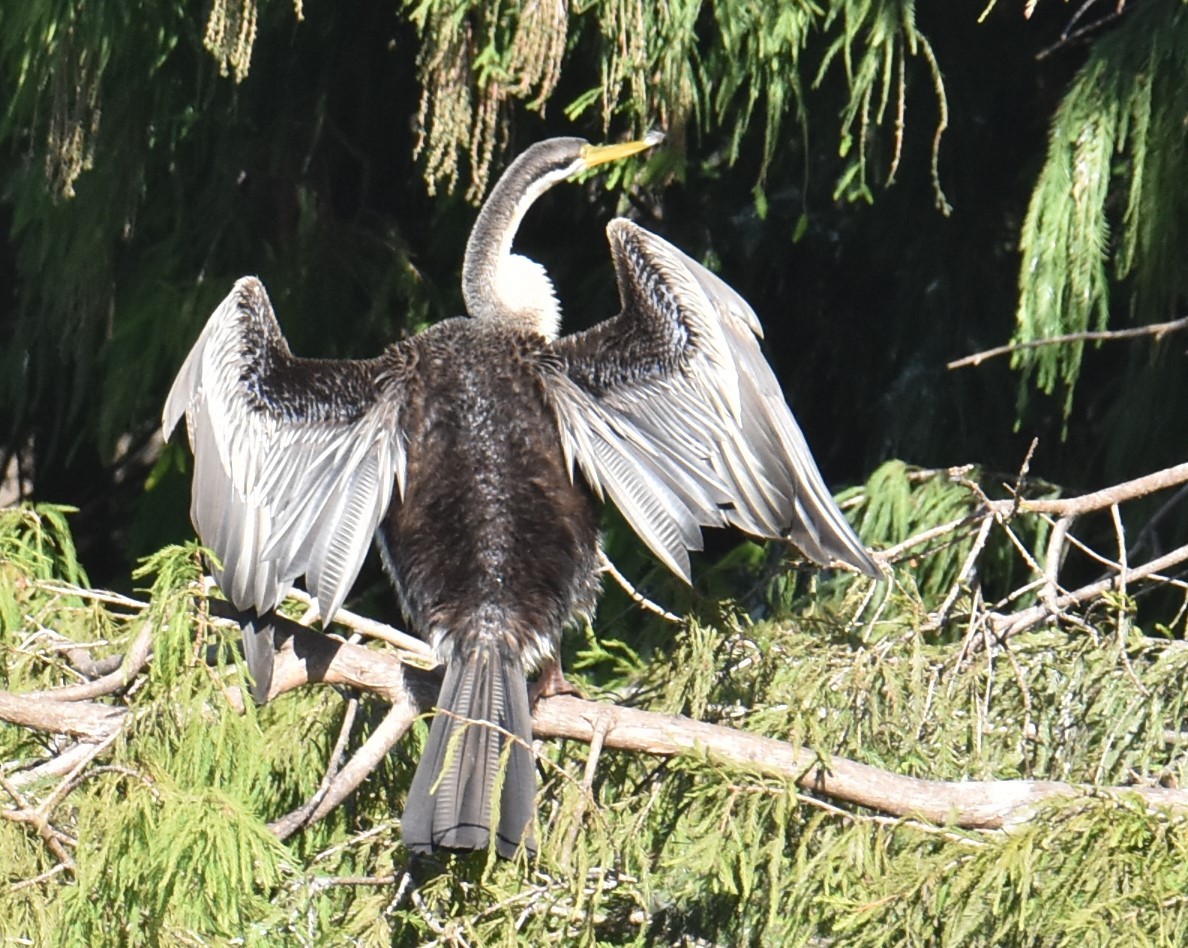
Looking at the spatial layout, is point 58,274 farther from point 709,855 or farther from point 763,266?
point 709,855

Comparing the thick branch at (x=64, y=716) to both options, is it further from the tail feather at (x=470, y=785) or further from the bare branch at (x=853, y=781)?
the bare branch at (x=853, y=781)

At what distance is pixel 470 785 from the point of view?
7.58ft

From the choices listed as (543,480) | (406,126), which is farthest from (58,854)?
(406,126)

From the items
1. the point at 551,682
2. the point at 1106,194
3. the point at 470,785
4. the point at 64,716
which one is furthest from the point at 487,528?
the point at 1106,194

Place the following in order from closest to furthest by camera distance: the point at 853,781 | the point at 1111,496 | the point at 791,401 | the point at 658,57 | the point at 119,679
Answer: the point at 853,781, the point at 119,679, the point at 1111,496, the point at 658,57, the point at 791,401

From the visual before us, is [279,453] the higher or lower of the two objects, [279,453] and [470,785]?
the higher

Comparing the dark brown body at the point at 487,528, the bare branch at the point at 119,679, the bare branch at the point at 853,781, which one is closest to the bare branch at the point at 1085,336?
the dark brown body at the point at 487,528

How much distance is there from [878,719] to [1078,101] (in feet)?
4.75

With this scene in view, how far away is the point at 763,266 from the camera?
4.23m

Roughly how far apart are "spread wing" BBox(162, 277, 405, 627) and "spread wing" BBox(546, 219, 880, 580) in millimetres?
337

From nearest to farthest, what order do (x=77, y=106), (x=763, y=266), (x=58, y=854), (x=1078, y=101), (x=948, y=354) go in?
(x=58, y=854)
(x=1078, y=101)
(x=77, y=106)
(x=948, y=354)
(x=763, y=266)

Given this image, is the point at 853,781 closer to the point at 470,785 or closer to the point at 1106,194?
the point at 470,785

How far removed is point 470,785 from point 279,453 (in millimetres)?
815

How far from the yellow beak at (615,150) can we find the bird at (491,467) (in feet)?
1.33
